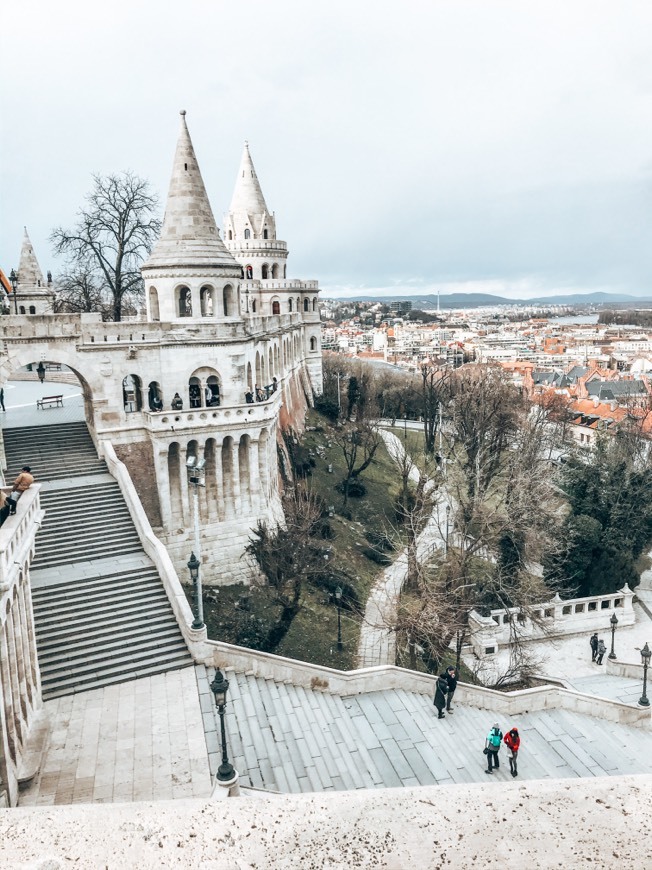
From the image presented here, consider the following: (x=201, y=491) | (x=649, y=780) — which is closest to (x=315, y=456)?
(x=201, y=491)

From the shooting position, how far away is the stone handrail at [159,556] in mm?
16516

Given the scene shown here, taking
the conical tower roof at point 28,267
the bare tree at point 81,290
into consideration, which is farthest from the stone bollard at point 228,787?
the conical tower roof at point 28,267

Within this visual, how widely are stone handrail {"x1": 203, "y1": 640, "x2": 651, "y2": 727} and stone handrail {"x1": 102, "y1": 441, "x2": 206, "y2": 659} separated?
0.43 meters

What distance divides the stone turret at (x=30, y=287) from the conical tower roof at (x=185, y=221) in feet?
55.6

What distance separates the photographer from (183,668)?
16.4 m

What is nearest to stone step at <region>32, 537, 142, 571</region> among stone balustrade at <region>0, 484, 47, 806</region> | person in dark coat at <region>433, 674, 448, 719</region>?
stone balustrade at <region>0, 484, 47, 806</region>

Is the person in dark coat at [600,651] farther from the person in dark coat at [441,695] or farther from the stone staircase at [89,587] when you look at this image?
the stone staircase at [89,587]

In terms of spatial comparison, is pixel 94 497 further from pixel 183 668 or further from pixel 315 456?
pixel 315 456

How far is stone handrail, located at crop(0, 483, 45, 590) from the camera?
1123cm

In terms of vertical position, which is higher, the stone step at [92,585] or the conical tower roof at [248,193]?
the conical tower roof at [248,193]

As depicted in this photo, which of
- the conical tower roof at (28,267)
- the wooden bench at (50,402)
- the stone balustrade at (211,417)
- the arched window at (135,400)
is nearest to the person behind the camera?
the stone balustrade at (211,417)

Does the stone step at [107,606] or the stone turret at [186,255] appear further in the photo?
the stone turret at [186,255]

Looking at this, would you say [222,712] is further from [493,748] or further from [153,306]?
[153,306]

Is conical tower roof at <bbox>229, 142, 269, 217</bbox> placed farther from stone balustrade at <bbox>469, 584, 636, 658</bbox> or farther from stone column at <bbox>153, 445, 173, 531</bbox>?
stone balustrade at <bbox>469, 584, 636, 658</bbox>
